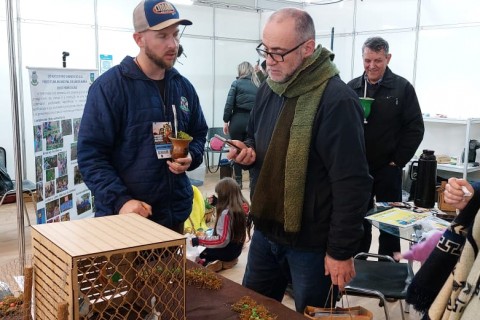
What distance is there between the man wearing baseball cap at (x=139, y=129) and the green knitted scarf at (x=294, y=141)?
33cm

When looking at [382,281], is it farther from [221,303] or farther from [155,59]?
[155,59]

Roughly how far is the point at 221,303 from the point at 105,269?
16.0 inches

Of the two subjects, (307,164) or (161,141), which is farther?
(161,141)

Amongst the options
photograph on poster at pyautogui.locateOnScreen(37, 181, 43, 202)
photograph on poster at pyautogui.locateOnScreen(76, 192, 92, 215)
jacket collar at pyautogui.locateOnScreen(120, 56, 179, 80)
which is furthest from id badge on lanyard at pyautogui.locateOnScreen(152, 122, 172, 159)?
photograph on poster at pyautogui.locateOnScreen(76, 192, 92, 215)

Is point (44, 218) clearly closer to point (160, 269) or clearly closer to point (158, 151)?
point (158, 151)

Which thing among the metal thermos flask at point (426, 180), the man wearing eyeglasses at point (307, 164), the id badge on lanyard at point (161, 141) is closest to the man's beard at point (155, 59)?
the id badge on lanyard at point (161, 141)

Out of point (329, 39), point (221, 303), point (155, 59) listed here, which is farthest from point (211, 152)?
point (221, 303)

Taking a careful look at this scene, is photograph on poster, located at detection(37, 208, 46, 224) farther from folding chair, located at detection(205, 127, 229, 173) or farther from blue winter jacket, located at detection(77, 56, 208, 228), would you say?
folding chair, located at detection(205, 127, 229, 173)

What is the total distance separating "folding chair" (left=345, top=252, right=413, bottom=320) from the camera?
6.68 feet

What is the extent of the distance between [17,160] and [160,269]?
0.81 meters

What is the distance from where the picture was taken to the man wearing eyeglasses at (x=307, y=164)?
1403 millimetres

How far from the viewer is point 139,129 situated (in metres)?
1.67

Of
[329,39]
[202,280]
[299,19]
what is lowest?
[202,280]

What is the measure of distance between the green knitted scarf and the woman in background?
393 cm
